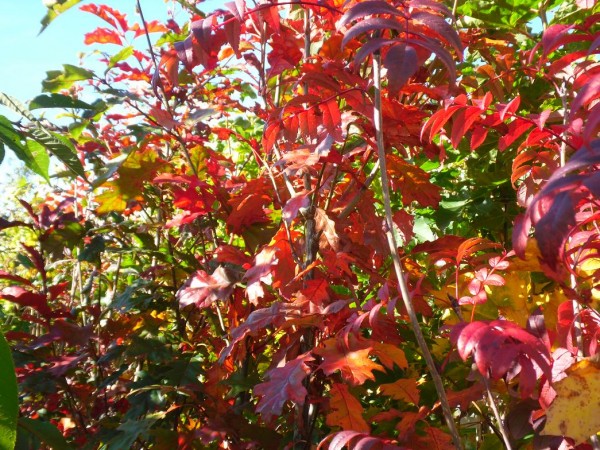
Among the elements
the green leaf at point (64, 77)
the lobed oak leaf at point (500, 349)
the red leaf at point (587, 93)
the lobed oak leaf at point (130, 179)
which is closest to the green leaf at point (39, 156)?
the green leaf at point (64, 77)

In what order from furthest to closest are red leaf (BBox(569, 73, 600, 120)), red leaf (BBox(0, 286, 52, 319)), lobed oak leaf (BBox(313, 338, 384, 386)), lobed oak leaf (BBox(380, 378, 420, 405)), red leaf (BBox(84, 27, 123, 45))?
red leaf (BBox(84, 27, 123, 45)) < red leaf (BBox(0, 286, 52, 319)) < lobed oak leaf (BBox(380, 378, 420, 405)) < lobed oak leaf (BBox(313, 338, 384, 386)) < red leaf (BBox(569, 73, 600, 120))

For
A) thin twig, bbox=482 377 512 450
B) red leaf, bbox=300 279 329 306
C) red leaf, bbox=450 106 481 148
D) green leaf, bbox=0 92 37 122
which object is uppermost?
green leaf, bbox=0 92 37 122

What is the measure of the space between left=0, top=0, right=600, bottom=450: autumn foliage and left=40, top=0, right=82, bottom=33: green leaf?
0.69 ft

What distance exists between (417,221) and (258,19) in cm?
93

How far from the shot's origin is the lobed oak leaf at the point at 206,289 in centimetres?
153

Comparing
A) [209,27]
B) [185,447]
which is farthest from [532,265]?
[185,447]

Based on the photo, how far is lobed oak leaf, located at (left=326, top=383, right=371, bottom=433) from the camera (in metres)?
1.26

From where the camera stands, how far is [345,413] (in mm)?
1279

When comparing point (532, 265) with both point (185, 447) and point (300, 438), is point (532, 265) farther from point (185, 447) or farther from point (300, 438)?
point (185, 447)

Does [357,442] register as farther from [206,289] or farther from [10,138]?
[10,138]

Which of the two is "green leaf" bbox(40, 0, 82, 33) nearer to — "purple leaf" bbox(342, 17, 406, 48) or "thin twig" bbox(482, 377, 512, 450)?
"purple leaf" bbox(342, 17, 406, 48)

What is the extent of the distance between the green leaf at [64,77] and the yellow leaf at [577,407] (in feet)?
4.70

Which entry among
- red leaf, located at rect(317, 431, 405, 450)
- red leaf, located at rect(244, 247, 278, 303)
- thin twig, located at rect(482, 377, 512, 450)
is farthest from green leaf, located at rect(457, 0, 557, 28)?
red leaf, located at rect(317, 431, 405, 450)

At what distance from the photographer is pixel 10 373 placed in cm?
72
